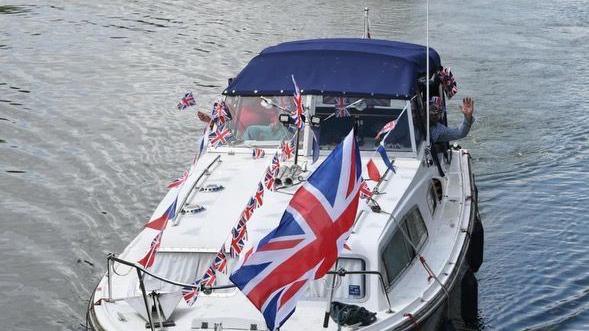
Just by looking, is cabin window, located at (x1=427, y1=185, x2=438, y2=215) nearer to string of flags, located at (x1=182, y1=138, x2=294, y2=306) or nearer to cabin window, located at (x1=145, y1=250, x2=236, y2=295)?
string of flags, located at (x1=182, y1=138, x2=294, y2=306)

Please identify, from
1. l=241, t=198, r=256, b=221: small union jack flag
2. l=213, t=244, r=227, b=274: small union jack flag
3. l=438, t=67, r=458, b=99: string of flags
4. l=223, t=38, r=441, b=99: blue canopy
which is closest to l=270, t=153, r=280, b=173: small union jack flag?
l=241, t=198, r=256, b=221: small union jack flag

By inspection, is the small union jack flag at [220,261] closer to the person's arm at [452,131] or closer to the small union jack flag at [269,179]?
the small union jack flag at [269,179]

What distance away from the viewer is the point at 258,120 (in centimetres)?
1292

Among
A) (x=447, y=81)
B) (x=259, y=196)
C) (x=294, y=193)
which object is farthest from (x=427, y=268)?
(x=447, y=81)

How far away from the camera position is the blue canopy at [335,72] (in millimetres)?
12516

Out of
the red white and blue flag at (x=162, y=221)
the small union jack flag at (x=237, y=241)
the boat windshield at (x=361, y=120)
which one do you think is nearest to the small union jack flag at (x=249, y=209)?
the small union jack flag at (x=237, y=241)

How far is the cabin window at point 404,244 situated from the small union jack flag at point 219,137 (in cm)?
292

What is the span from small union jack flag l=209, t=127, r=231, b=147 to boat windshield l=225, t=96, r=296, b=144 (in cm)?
13

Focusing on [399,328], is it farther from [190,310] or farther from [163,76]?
[163,76]

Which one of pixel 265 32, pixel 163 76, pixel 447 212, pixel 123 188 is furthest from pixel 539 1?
pixel 447 212

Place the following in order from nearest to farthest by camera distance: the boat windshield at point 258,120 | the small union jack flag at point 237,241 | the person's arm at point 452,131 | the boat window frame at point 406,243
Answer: the small union jack flag at point 237,241 < the boat window frame at point 406,243 < the boat windshield at point 258,120 < the person's arm at point 452,131

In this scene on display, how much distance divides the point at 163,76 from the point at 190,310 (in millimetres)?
17818

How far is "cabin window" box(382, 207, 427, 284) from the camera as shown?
401 inches

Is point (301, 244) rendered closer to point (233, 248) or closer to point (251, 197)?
point (233, 248)
